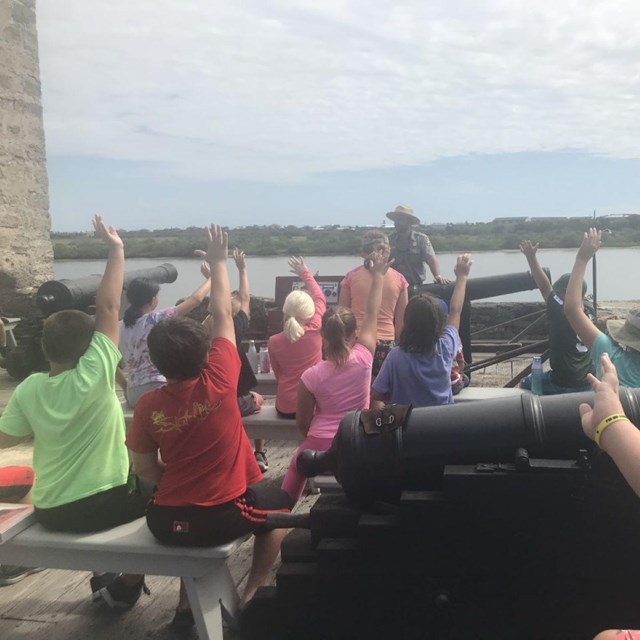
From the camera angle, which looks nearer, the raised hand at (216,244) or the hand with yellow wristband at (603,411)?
the hand with yellow wristband at (603,411)

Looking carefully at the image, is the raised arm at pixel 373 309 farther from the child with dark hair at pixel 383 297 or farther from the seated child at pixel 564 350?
the seated child at pixel 564 350

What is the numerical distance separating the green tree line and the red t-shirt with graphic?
7.04 metres

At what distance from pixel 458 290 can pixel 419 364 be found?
886 millimetres

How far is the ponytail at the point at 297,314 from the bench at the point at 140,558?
4.15ft

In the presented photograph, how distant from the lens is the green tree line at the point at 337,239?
970 cm

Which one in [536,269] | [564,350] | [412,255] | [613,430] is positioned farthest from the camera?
[412,255]

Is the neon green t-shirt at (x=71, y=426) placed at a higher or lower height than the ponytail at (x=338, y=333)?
lower

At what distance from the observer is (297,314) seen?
3363mm

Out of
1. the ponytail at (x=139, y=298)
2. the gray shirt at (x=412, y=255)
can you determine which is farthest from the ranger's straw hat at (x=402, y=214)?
the ponytail at (x=139, y=298)

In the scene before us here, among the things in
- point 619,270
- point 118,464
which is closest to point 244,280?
point 118,464

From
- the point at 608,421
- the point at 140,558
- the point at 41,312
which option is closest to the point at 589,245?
the point at 608,421

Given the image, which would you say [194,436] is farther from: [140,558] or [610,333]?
[610,333]

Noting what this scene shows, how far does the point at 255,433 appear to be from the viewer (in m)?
3.53

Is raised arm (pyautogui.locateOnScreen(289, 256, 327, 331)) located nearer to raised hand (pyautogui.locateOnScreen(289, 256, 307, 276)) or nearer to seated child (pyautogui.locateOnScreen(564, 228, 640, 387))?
raised hand (pyautogui.locateOnScreen(289, 256, 307, 276))
